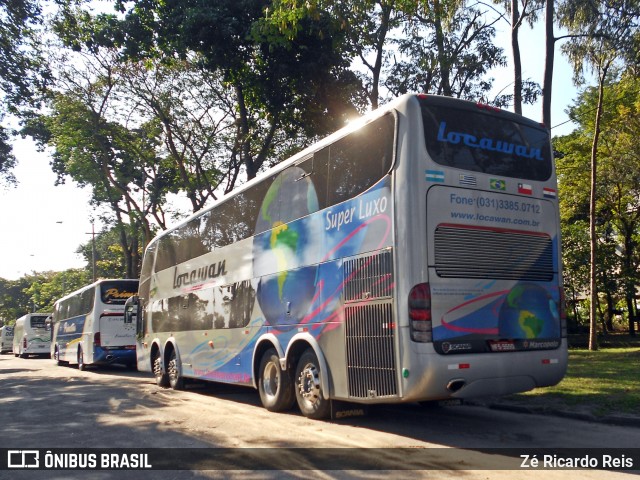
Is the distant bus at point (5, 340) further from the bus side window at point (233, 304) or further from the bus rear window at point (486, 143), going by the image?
the bus rear window at point (486, 143)

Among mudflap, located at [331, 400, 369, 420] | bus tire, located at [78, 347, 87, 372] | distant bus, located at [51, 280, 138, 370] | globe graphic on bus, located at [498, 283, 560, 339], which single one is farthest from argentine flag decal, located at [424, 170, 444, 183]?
bus tire, located at [78, 347, 87, 372]

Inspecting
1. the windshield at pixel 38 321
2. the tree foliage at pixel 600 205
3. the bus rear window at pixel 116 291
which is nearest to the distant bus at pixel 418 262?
the bus rear window at pixel 116 291

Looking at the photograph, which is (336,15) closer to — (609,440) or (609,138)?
(609,440)

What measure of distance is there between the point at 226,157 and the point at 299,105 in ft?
21.4

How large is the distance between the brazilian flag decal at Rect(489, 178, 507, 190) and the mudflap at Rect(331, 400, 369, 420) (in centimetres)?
354

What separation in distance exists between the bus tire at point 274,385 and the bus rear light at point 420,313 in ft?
10.7

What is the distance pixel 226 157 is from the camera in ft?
86.3

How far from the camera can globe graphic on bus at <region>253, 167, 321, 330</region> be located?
9.15 m

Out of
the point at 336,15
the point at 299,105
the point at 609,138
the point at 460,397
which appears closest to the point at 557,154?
the point at 609,138

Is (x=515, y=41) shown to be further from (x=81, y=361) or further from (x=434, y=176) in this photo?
(x=81, y=361)

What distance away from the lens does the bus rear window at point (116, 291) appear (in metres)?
22.3

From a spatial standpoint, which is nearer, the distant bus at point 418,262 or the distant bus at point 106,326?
the distant bus at point 418,262

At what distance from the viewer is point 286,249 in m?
9.74

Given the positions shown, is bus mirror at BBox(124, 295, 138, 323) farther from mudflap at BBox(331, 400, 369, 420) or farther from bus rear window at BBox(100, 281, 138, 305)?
mudflap at BBox(331, 400, 369, 420)
